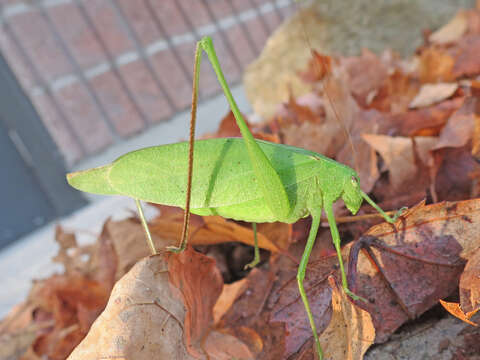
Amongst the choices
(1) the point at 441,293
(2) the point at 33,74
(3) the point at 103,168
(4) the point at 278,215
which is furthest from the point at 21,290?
(1) the point at 441,293

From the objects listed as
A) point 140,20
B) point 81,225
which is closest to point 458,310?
point 81,225

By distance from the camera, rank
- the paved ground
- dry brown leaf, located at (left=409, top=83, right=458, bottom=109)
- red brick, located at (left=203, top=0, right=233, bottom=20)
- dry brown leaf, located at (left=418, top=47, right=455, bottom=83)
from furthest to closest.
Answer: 1. red brick, located at (left=203, top=0, right=233, bottom=20)
2. the paved ground
3. dry brown leaf, located at (left=418, top=47, right=455, bottom=83)
4. dry brown leaf, located at (left=409, top=83, right=458, bottom=109)

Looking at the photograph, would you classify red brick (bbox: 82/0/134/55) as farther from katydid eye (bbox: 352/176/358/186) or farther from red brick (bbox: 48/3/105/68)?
katydid eye (bbox: 352/176/358/186)

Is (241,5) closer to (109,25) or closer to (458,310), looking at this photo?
(109,25)

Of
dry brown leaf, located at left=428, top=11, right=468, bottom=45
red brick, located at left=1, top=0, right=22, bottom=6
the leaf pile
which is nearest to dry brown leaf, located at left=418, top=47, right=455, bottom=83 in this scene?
the leaf pile

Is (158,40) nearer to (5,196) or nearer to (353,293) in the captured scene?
(5,196)

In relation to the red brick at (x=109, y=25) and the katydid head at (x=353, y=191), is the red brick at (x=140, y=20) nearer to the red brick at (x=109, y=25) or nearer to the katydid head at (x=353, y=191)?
the red brick at (x=109, y=25)
